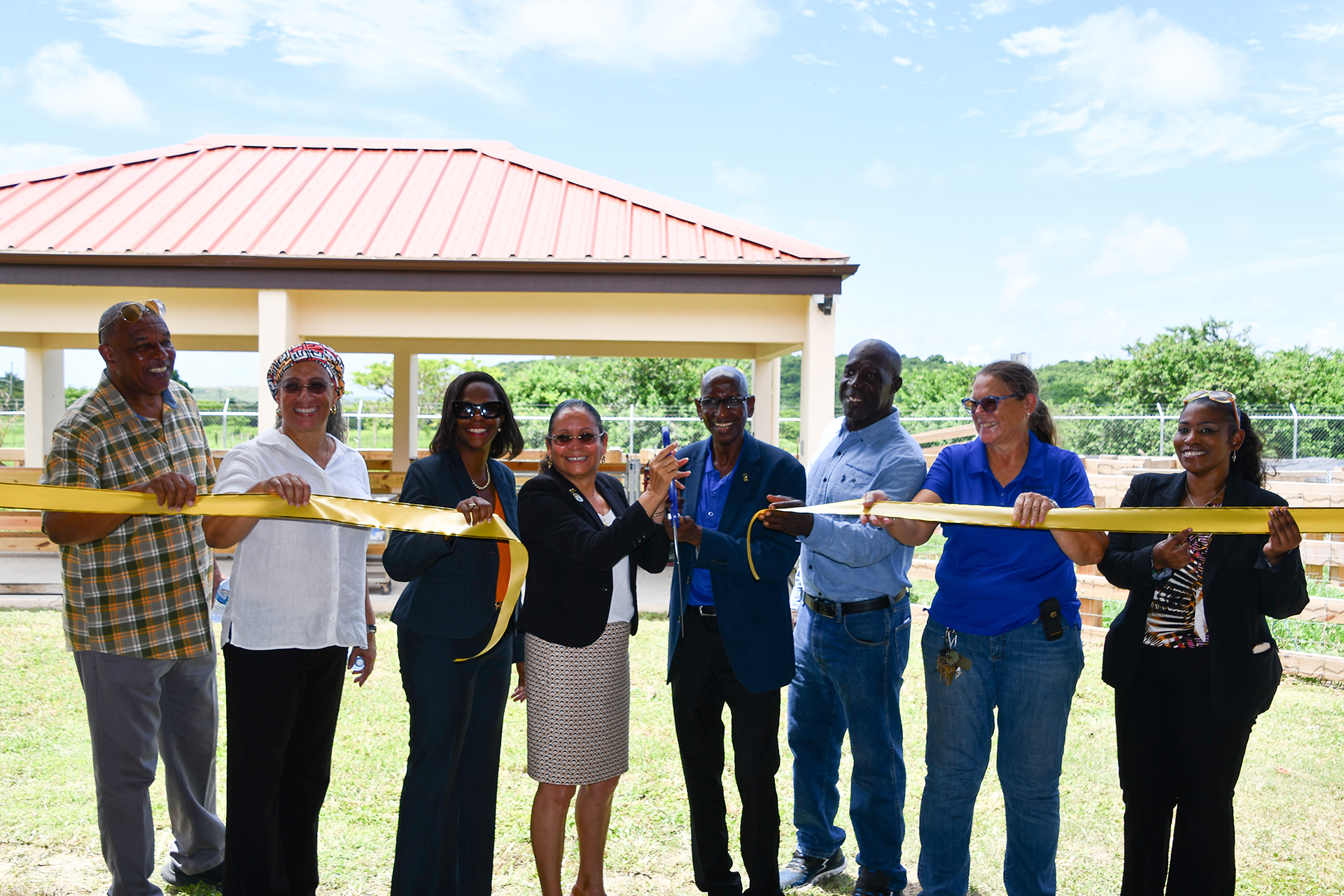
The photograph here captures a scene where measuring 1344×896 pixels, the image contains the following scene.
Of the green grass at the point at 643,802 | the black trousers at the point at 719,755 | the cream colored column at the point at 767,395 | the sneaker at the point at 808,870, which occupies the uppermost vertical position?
the cream colored column at the point at 767,395

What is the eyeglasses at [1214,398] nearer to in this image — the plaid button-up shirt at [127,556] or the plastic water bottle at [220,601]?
the plastic water bottle at [220,601]

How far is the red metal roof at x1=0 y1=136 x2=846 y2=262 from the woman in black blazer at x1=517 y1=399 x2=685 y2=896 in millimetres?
6965

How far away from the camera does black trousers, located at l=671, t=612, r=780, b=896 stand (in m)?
3.47

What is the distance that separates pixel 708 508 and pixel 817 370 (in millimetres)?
6915

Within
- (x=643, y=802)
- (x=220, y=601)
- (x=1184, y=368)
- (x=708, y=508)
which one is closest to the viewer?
(x=708, y=508)

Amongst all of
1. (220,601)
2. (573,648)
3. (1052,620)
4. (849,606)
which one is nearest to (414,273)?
(220,601)

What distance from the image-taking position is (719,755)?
3564 mm

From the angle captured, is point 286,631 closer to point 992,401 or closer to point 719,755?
point 719,755

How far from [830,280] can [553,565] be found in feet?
24.4

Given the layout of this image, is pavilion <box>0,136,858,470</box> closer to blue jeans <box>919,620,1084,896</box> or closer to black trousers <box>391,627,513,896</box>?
blue jeans <box>919,620,1084,896</box>

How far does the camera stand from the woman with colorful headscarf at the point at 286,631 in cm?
317

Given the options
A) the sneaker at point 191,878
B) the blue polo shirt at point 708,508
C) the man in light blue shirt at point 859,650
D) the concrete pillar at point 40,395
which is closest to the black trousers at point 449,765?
the blue polo shirt at point 708,508

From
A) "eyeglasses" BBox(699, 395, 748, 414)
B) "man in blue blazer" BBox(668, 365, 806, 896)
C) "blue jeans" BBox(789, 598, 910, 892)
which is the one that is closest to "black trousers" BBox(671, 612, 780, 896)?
"man in blue blazer" BBox(668, 365, 806, 896)

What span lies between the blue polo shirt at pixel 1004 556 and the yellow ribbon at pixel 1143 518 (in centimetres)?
9
